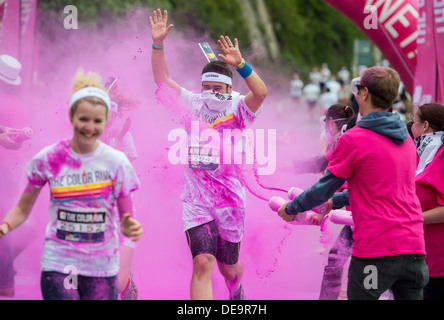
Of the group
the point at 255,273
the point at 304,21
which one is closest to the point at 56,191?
the point at 255,273

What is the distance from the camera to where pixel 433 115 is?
4.97 metres

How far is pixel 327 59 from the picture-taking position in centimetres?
4747

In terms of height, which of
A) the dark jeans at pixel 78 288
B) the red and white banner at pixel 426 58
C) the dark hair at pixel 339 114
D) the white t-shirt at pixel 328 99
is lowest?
the dark jeans at pixel 78 288

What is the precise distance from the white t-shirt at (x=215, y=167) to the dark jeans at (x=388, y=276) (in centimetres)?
147

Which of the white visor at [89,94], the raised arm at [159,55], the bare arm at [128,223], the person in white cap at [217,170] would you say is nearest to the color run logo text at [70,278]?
the bare arm at [128,223]

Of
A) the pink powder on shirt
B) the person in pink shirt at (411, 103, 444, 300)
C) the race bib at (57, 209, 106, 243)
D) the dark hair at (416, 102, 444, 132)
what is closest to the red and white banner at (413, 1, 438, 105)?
the pink powder on shirt

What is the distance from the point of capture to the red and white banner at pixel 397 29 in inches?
353

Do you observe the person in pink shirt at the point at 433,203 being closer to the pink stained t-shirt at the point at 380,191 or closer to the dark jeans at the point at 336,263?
the pink stained t-shirt at the point at 380,191

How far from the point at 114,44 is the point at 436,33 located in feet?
12.4

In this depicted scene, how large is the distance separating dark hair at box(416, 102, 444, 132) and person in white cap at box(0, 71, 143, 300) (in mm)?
2263

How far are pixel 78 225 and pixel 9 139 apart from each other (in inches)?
85.7

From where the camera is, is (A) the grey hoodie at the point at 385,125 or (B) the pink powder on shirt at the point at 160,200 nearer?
(A) the grey hoodie at the point at 385,125

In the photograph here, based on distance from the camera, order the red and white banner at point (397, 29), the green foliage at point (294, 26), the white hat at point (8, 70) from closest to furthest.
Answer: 1. the white hat at point (8, 70)
2. the red and white banner at point (397, 29)
3. the green foliage at point (294, 26)

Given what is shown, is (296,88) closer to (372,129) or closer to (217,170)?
(217,170)
